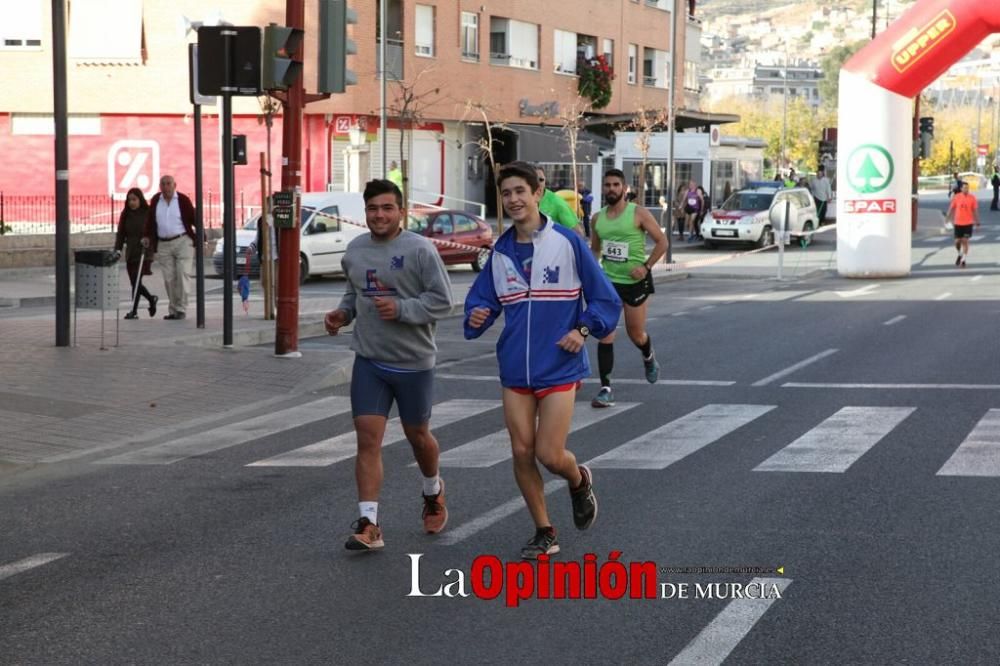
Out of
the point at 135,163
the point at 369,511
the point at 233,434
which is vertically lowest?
the point at 233,434

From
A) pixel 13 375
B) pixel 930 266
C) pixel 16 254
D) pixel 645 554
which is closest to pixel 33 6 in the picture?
pixel 16 254

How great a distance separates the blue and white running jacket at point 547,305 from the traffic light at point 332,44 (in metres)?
8.07

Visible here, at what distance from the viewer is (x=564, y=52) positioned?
55031 mm

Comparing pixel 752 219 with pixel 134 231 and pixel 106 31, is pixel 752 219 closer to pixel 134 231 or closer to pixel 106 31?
pixel 106 31

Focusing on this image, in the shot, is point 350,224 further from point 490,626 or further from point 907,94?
point 490,626

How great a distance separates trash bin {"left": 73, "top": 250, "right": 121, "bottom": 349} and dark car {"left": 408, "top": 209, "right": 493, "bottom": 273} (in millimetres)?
14685

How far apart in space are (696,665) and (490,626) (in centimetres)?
94

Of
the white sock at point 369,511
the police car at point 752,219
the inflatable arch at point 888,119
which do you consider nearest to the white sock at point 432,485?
the white sock at point 369,511

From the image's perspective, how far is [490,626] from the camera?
20.3 ft

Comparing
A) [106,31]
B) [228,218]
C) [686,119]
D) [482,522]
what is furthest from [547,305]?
[686,119]

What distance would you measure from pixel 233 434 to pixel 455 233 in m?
20.1

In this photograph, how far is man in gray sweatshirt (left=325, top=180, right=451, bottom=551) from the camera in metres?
7.62

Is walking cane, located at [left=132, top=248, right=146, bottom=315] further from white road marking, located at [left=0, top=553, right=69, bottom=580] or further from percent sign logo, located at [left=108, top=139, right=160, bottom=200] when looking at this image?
percent sign logo, located at [left=108, top=139, right=160, bottom=200]

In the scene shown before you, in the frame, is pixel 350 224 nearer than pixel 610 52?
Yes
